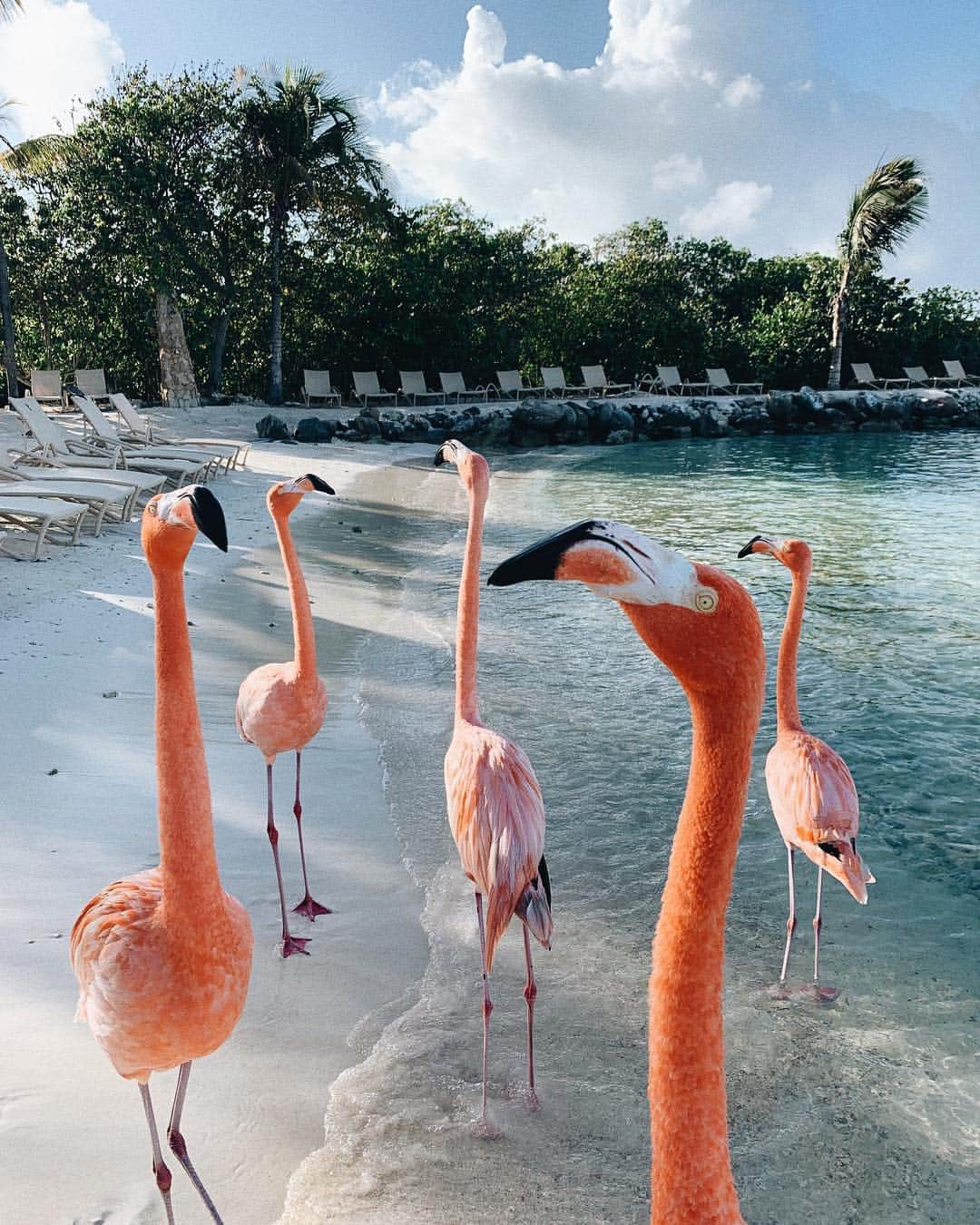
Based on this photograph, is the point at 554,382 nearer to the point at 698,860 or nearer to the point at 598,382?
the point at 598,382

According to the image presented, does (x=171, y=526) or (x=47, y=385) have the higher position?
(x=47, y=385)

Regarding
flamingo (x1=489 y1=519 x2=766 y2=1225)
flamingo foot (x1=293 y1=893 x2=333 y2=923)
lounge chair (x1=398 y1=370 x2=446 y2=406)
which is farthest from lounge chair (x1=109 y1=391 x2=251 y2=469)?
flamingo (x1=489 y1=519 x2=766 y2=1225)

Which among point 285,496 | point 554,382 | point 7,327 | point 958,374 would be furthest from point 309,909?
point 958,374

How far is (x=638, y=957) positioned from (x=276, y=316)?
2391cm

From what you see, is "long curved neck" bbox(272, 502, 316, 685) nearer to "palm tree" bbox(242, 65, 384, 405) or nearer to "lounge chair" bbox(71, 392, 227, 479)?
"lounge chair" bbox(71, 392, 227, 479)

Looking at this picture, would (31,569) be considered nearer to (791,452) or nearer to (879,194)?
(791,452)

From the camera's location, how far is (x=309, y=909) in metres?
4.35

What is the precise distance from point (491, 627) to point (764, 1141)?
23.2ft

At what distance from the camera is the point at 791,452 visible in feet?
84.5

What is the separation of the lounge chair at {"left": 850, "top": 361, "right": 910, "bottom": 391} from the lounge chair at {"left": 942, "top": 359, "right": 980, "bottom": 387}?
2.04m

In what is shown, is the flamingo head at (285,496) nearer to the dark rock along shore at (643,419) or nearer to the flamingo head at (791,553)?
the flamingo head at (791,553)

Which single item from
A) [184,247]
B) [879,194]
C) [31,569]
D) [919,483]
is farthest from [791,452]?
[31,569]

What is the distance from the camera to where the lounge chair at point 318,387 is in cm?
2742

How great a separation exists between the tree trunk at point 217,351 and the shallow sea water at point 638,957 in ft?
59.2
